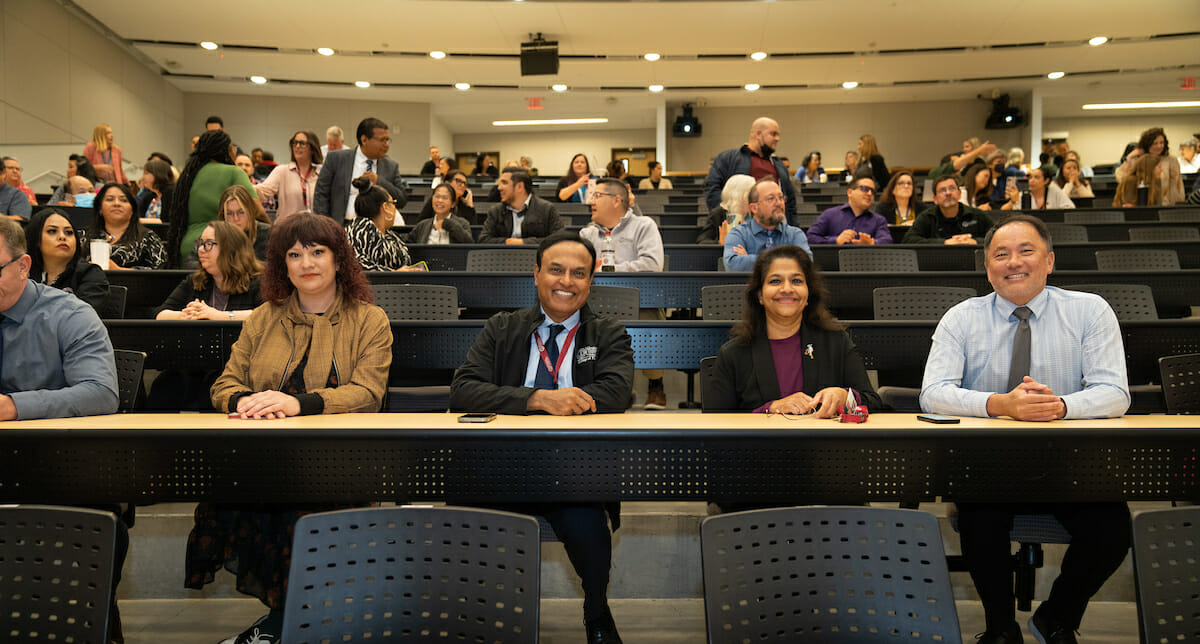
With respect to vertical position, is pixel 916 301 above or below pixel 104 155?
below

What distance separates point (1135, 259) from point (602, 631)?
12.8 ft

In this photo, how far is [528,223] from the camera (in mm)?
5117

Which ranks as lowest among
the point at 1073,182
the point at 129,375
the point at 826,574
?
the point at 826,574

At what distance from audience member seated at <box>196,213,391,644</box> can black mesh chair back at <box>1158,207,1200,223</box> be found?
6842mm

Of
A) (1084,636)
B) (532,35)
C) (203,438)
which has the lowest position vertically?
(1084,636)

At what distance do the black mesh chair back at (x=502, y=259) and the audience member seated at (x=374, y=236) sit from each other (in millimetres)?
402

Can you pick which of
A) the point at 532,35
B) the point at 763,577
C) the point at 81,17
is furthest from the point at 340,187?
the point at 81,17

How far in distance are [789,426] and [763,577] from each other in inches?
21.5

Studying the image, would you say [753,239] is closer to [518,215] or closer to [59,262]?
[518,215]

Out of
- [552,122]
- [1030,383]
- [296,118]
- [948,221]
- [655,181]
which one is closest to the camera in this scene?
[1030,383]

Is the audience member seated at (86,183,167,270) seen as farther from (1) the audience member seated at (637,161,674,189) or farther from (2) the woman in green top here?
(1) the audience member seated at (637,161,674,189)

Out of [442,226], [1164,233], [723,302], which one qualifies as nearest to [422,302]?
[723,302]

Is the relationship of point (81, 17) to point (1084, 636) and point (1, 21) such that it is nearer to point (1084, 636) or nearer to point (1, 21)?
point (1, 21)

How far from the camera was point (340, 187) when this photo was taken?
459 centimetres
